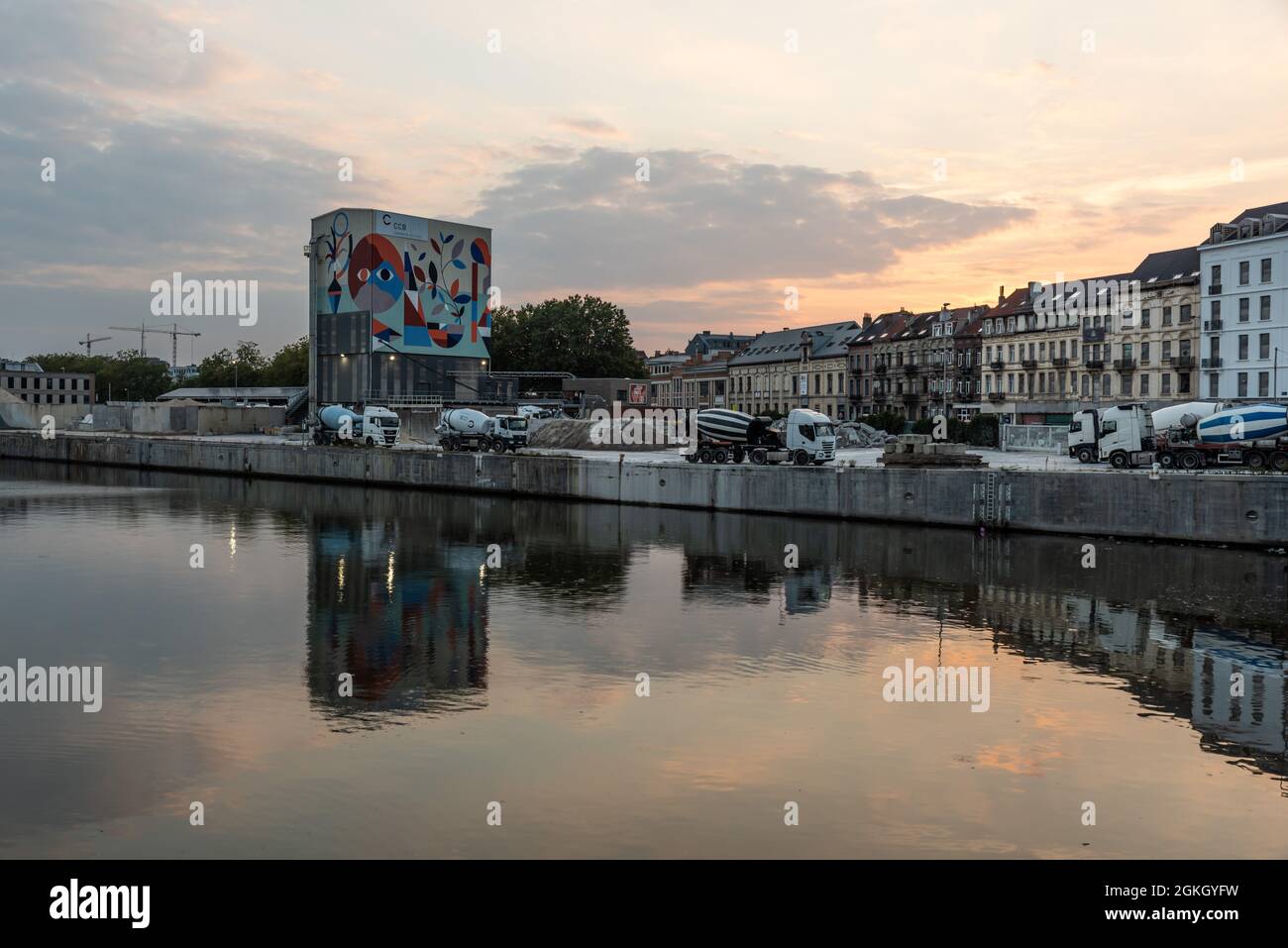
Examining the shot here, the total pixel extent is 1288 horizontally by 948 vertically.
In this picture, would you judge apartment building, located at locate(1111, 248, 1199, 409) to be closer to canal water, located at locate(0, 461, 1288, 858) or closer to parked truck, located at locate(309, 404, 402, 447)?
canal water, located at locate(0, 461, 1288, 858)

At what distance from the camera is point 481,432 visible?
75.2m

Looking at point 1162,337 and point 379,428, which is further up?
point 1162,337

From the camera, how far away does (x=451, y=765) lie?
16.0 m

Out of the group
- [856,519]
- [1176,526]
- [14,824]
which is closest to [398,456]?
[856,519]

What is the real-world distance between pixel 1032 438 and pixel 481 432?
3918 centimetres

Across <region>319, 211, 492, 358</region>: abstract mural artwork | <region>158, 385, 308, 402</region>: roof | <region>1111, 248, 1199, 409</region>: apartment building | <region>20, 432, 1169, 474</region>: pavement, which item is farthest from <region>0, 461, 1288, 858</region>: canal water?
<region>158, 385, 308, 402</region>: roof

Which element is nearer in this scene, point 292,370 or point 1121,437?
point 1121,437

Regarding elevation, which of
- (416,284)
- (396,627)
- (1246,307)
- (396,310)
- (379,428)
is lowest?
(396,627)

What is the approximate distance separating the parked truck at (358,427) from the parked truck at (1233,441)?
177 ft

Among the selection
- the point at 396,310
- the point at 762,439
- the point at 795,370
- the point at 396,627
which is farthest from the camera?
the point at 795,370

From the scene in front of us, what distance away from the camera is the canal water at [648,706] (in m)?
13.8

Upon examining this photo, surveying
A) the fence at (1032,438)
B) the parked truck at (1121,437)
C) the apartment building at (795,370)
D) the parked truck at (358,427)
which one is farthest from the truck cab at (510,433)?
the apartment building at (795,370)

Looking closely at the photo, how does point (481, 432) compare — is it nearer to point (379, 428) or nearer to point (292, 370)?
point (379, 428)

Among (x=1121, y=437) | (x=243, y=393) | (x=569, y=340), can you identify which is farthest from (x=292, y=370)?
(x=1121, y=437)
